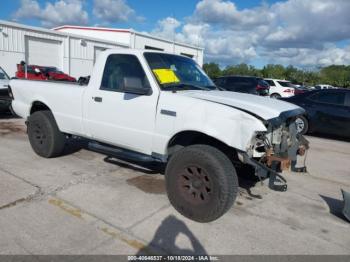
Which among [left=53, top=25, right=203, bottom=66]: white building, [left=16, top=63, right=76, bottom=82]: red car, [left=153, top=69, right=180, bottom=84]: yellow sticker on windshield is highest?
[left=53, top=25, right=203, bottom=66]: white building

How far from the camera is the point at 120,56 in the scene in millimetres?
4766

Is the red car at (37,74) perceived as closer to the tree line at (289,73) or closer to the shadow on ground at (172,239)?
the shadow on ground at (172,239)

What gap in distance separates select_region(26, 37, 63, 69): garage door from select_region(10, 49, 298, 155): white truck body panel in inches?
704

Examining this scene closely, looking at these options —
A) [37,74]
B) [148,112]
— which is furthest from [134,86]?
[37,74]

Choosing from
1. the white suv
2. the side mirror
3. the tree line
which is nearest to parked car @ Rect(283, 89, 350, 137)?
the side mirror

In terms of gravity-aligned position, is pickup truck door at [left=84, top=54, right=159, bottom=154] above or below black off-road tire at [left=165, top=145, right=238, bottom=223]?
above

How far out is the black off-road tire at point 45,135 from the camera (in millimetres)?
5639

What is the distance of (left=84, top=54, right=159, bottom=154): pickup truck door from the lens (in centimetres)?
430

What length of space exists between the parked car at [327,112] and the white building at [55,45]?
9930mm

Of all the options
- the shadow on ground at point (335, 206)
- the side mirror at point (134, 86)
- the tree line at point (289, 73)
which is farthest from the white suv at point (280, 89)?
the tree line at point (289, 73)

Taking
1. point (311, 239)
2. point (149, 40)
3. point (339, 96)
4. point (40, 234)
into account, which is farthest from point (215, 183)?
point (149, 40)

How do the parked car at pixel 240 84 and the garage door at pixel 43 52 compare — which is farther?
the garage door at pixel 43 52

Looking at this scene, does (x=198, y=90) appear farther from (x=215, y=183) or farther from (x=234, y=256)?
(x=234, y=256)

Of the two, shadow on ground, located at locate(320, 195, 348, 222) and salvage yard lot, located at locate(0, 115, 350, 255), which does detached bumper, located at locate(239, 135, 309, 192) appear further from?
shadow on ground, located at locate(320, 195, 348, 222)
